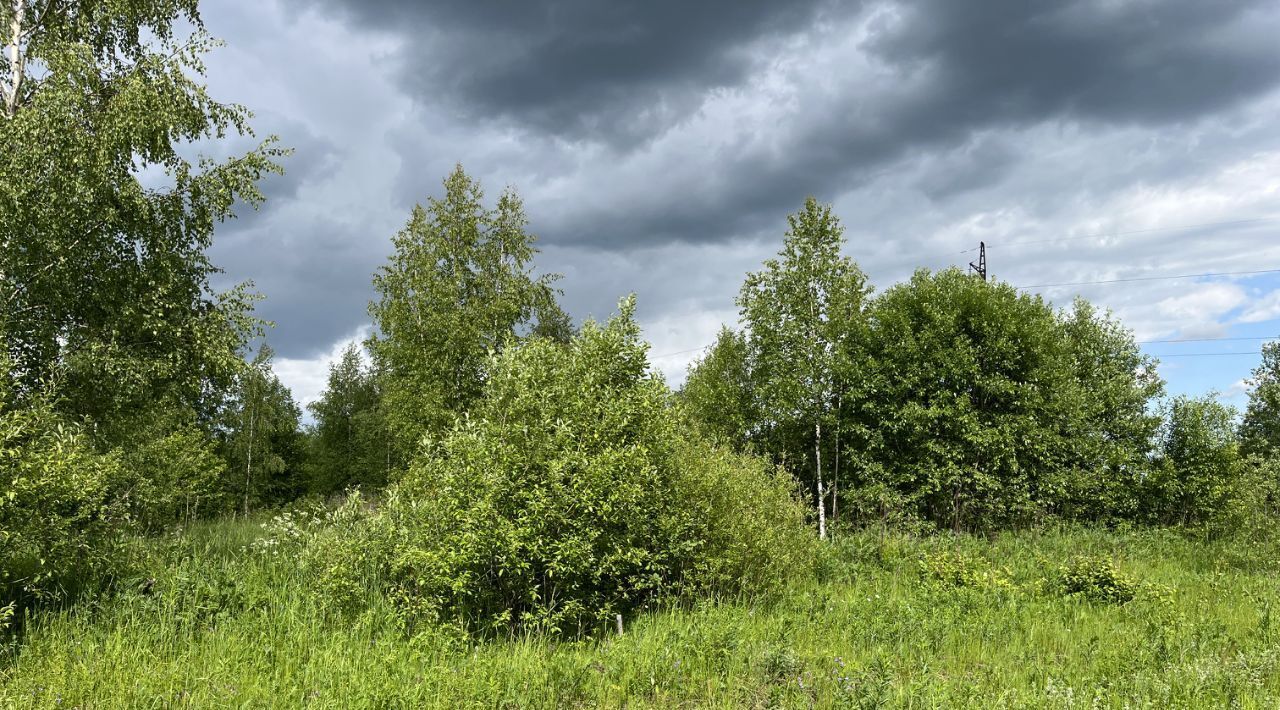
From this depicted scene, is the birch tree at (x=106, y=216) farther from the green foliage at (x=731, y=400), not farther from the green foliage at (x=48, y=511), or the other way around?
the green foliage at (x=731, y=400)

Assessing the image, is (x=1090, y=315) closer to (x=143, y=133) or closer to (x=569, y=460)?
(x=569, y=460)

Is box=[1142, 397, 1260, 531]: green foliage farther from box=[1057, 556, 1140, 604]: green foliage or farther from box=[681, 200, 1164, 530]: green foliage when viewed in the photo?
box=[1057, 556, 1140, 604]: green foliage

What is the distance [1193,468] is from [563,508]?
25301 millimetres

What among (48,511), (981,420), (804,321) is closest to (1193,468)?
(981,420)

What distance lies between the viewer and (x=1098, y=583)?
12641 millimetres

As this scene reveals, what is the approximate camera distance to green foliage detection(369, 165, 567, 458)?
2261 cm

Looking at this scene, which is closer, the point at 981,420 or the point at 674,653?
the point at 674,653

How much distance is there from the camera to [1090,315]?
29891mm

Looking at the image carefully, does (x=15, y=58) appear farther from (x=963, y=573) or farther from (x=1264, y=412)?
(x=1264, y=412)

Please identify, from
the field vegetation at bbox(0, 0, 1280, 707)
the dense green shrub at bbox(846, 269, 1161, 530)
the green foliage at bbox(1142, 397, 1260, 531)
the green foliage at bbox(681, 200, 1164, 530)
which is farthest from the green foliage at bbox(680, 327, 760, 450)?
the green foliage at bbox(1142, 397, 1260, 531)

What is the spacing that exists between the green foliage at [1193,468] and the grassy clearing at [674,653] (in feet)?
44.0

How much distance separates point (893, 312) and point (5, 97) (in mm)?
23878

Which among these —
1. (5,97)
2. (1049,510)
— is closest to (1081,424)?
(1049,510)

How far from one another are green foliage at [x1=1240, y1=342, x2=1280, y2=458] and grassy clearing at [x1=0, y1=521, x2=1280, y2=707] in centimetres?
3664
